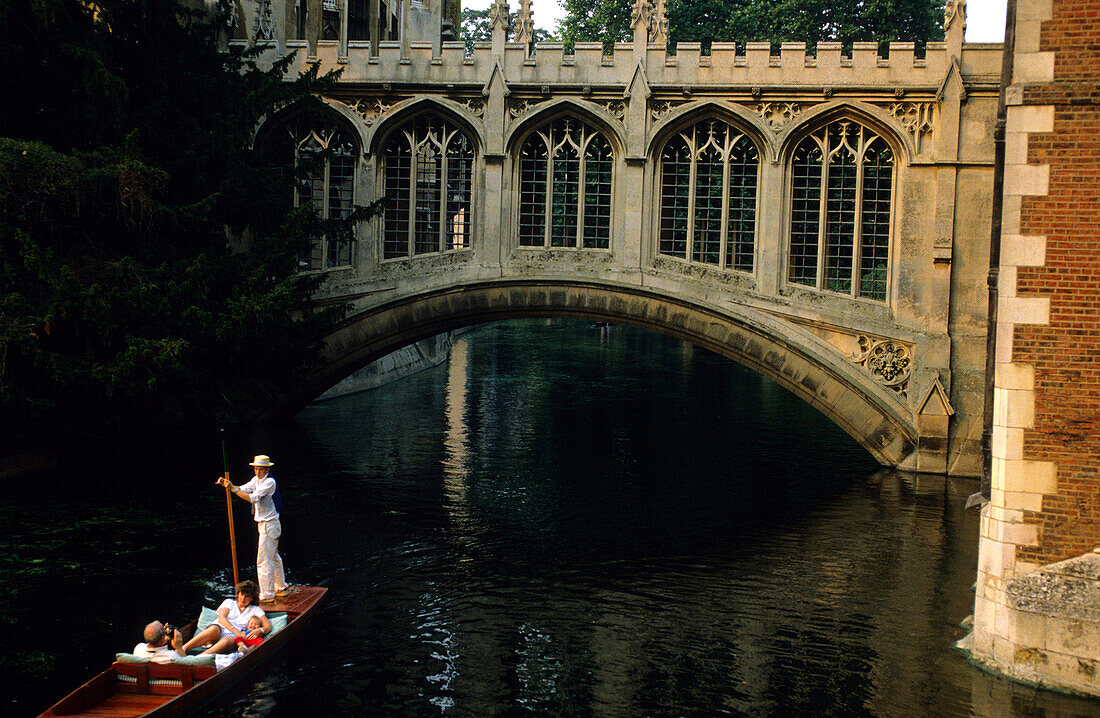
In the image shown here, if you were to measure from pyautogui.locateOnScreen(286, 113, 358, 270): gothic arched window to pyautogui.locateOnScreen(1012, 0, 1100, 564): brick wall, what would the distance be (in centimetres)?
1317

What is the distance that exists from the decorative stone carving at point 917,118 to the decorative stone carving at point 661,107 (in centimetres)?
373

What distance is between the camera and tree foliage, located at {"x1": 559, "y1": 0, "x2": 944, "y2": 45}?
1506 inches

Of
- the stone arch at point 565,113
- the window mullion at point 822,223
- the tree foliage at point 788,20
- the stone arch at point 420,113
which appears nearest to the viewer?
the window mullion at point 822,223

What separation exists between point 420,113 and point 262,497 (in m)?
10.4

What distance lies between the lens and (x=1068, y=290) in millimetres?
9422

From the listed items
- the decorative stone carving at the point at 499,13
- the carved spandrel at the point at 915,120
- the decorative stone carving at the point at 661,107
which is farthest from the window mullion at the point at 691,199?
the decorative stone carving at the point at 499,13

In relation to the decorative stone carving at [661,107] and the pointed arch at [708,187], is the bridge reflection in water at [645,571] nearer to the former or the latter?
the pointed arch at [708,187]

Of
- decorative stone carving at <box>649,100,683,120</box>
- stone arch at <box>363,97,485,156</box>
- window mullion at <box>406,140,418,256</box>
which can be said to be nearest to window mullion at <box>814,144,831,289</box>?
decorative stone carving at <box>649,100,683,120</box>

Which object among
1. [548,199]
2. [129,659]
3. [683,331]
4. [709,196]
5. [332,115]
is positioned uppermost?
[332,115]

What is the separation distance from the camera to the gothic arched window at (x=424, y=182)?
19.8 m

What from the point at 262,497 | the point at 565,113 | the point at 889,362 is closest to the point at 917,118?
the point at 889,362

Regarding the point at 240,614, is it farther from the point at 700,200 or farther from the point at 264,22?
the point at 264,22

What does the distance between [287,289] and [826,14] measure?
2851cm

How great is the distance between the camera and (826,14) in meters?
38.9
